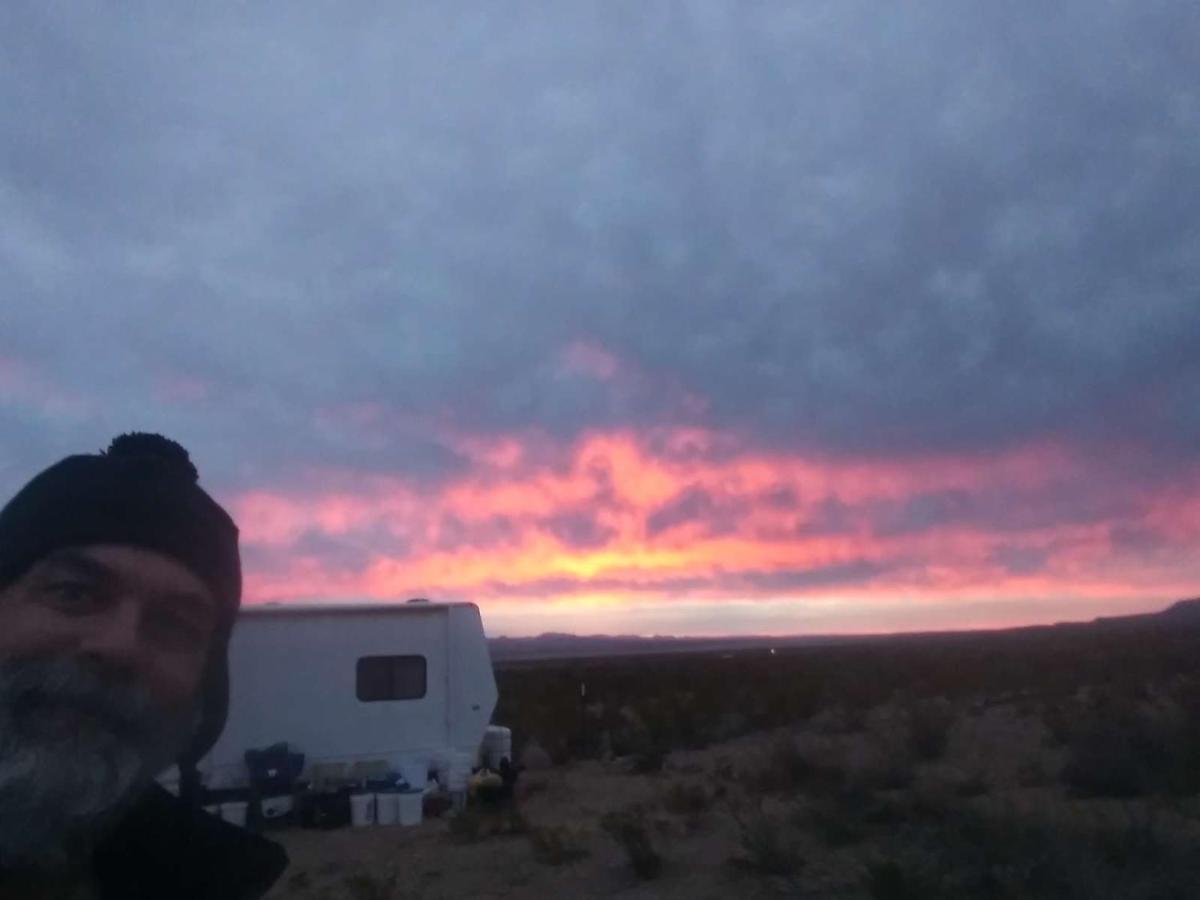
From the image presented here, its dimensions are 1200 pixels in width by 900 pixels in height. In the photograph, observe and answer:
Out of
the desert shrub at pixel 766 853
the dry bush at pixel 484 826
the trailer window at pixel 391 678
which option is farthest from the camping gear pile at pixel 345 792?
the desert shrub at pixel 766 853

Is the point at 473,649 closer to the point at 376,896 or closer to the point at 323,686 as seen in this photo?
the point at 323,686

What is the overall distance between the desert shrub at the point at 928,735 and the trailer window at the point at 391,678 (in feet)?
21.6

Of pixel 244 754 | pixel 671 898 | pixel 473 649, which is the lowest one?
pixel 671 898

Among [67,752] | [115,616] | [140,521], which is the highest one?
[140,521]

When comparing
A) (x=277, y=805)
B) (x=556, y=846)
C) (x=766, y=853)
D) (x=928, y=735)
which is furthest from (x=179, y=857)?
(x=928, y=735)

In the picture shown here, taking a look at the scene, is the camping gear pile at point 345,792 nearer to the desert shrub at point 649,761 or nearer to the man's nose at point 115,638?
the desert shrub at point 649,761

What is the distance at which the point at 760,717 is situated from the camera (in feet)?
93.5

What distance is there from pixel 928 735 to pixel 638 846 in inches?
280

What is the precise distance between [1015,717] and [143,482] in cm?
2163

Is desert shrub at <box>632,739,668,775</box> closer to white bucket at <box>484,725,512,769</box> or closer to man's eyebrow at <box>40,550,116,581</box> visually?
white bucket at <box>484,725,512,769</box>

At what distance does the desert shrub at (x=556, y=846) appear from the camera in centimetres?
1262

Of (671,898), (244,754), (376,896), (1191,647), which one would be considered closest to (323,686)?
(244,754)

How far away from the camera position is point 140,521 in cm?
251

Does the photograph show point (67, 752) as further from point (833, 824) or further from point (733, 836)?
point (733, 836)
